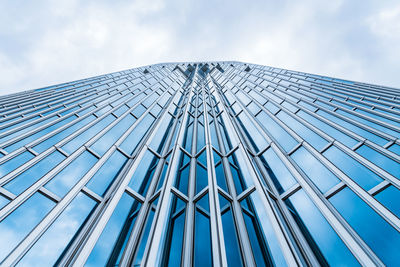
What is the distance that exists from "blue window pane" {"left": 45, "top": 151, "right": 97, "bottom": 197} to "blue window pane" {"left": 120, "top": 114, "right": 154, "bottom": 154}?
168cm

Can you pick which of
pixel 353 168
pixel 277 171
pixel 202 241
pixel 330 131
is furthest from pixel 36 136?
pixel 330 131

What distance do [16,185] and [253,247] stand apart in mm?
7335

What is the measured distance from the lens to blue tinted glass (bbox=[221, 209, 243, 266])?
4.59 meters

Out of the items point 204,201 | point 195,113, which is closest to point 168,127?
point 195,113

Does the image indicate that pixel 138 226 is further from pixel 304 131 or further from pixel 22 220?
pixel 304 131

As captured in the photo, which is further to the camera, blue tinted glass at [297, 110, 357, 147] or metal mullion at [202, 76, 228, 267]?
blue tinted glass at [297, 110, 357, 147]

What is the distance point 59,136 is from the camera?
973 centimetres

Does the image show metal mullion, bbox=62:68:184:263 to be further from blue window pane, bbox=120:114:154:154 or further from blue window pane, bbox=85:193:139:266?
blue window pane, bbox=120:114:154:154

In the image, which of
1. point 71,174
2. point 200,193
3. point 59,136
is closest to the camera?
point 200,193

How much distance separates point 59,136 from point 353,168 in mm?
12433

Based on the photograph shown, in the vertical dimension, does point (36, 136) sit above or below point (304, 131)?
below

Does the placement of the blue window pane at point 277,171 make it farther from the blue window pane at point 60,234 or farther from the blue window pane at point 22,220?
the blue window pane at point 22,220

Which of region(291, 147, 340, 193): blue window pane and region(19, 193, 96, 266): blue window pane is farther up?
region(291, 147, 340, 193): blue window pane

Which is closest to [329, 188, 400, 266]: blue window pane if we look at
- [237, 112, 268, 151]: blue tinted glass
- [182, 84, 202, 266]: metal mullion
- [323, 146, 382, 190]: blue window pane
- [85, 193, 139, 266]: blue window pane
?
[323, 146, 382, 190]: blue window pane
